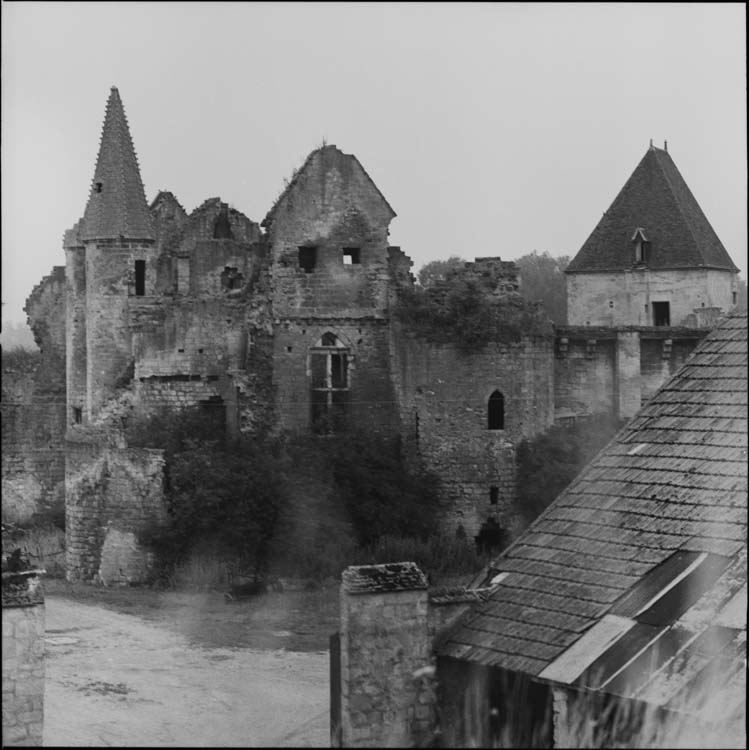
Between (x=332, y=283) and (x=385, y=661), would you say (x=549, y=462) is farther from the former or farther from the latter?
(x=385, y=661)

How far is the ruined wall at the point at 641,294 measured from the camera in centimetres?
4238

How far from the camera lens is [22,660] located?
16.3 m

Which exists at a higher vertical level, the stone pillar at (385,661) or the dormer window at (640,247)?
Result: the dormer window at (640,247)

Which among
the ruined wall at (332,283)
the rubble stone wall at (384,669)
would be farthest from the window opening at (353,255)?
the rubble stone wall at (384,669)

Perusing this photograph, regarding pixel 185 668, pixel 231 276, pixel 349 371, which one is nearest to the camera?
pixel 185 668

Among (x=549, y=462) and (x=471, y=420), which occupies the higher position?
(x=471, y=420)

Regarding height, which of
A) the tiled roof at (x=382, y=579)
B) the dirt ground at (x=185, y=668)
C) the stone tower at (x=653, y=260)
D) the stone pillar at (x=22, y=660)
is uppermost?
the stone tower at (x=653, y=260)

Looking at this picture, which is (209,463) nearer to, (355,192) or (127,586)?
(127,586)

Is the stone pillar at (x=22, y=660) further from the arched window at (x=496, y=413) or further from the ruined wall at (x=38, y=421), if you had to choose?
the ruined wall at (x=38, y=421)

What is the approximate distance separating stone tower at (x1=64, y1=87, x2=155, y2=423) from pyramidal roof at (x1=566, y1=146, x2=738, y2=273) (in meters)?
15.6

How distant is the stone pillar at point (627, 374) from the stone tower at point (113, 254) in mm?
9290

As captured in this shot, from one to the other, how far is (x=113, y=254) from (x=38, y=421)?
5922 millimetres

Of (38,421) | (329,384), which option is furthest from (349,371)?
(38,421)

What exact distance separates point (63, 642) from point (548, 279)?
3575 centimetres
